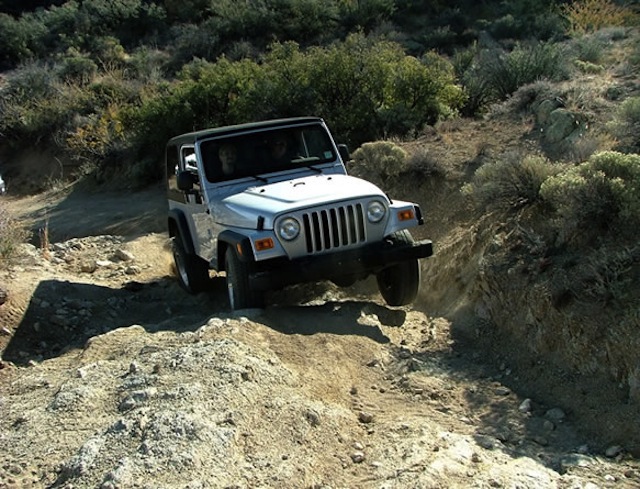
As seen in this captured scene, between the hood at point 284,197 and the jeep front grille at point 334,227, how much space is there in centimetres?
10

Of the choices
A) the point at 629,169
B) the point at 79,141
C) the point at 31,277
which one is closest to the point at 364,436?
the point at 629,169

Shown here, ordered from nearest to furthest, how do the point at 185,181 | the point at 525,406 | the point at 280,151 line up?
the point at 525,406 → the point at 185,181 → the point at 280,151

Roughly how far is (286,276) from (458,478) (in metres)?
2.89

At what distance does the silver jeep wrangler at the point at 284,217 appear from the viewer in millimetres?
6449

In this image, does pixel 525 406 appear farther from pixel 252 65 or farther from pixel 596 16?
pixel 596 16

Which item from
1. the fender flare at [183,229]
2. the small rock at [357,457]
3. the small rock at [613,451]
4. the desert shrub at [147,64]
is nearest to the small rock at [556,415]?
the small rock at [613,451]

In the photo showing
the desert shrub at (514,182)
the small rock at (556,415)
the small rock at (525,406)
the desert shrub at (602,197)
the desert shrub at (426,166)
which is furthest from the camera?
the desert shrub at (426,166)

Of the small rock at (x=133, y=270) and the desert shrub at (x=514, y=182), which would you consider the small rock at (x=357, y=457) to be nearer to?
the desert shrub at (x=514, y=182)

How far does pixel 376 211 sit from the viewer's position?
21.9 ft

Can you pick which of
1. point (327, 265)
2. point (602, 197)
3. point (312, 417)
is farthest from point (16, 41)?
point (312, 417)

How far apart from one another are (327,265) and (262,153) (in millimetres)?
1958

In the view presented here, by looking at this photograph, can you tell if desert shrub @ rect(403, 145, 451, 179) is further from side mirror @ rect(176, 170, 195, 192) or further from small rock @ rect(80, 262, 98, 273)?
small rock @ rect(80, 262, 98, 273)

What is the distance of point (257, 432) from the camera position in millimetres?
4434

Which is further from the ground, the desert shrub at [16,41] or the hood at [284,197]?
the desert shrub at [16,41]
